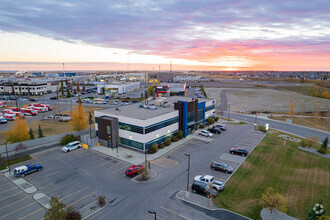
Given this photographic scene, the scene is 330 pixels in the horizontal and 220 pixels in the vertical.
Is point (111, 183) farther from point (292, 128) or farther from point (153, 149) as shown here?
point (292, 128)

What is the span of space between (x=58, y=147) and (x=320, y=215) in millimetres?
44627

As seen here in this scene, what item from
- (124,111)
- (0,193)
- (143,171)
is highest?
(124,111)

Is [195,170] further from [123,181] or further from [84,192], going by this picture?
[84,192]

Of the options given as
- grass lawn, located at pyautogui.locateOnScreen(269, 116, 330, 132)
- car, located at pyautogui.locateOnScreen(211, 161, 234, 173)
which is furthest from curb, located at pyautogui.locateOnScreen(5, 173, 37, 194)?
grass lawn, located at pyautogui.locateOnScreen(269, 116, 330, 132)

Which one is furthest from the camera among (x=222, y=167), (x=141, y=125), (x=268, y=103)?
(x=268, y=103)

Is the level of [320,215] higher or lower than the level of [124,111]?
lower

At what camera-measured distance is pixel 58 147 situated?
137 ft

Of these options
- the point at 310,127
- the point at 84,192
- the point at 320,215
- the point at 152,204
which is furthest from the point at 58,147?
→ the point at 310,127

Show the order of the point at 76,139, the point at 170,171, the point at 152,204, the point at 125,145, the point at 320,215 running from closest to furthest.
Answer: the point at 320,215 < the point at 152,204 < the point at 170,171 < the point at 125,145 < the point at 76,139

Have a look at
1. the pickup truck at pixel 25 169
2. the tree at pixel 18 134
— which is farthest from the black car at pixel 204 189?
the tree at pixel 18 134

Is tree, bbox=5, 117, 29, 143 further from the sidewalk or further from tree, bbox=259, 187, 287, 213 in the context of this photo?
tree, bbox=259, 187, 287, 213

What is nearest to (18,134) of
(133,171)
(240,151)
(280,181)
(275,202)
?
(133,171)

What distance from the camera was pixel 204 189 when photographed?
25250 millimetres

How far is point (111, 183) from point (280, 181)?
25547 millimetres
